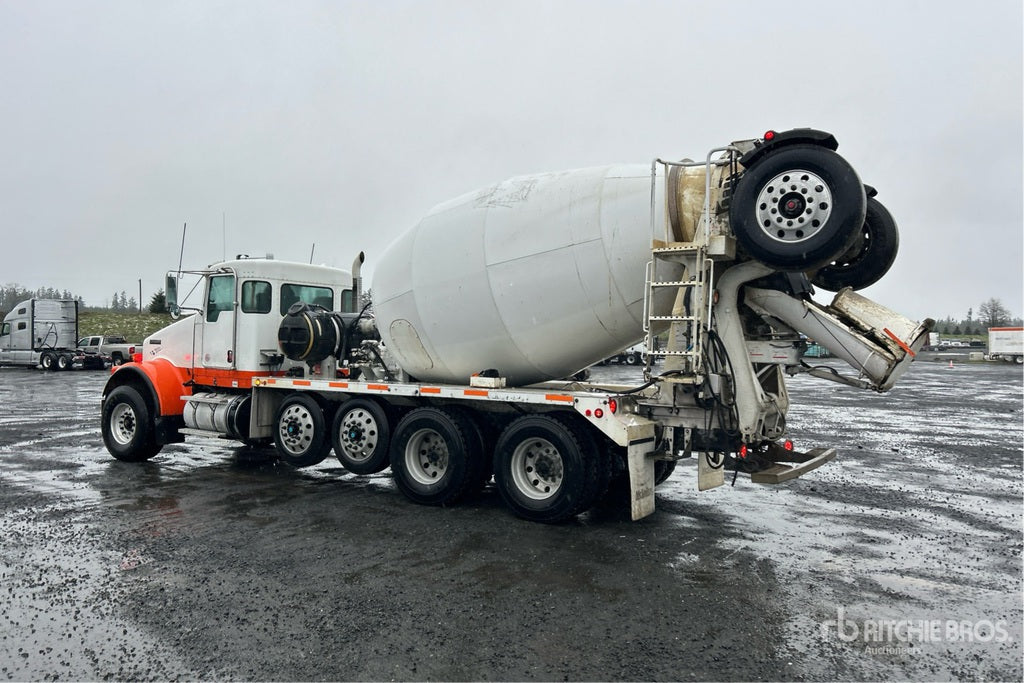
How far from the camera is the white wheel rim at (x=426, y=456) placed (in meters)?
8.17

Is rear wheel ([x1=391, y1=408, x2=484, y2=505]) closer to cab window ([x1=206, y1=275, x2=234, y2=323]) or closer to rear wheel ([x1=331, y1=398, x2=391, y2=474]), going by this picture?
rear wheel ([x1=331, y1=398, x2=391, y2=474])

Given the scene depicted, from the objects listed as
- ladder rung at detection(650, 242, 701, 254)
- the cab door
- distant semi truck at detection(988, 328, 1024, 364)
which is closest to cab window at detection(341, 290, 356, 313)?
the cab door

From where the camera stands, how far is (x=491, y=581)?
5.63 metres

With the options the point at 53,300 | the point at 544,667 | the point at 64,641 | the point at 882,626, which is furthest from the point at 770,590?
the point at 53,300

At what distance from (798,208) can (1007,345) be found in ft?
204

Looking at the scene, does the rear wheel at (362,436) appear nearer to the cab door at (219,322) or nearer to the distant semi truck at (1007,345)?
the cab door at (219,322)

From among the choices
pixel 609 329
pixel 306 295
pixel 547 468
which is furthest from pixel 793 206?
pixel 306 295

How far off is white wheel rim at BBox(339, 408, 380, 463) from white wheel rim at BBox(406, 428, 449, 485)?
0.63m

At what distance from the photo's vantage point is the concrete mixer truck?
20.4 feet

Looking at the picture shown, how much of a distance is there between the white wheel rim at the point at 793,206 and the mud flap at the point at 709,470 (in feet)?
7.65

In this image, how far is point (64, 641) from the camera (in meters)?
4.46

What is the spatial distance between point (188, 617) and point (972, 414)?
66.8 ft

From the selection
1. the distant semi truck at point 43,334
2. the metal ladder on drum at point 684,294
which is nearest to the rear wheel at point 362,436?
the metal ladder on drum at point 684,294

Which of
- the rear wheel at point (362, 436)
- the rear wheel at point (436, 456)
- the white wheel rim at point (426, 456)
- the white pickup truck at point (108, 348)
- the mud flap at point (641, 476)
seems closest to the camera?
the mud flap at point (641, 476)
